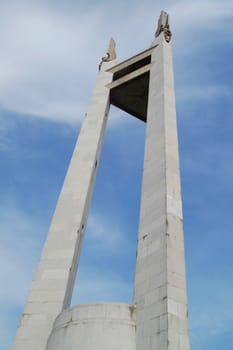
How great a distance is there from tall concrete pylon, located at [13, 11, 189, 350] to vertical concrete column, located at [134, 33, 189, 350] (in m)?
0.03

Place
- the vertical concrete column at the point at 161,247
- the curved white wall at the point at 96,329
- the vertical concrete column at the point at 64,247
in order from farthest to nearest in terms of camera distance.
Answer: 1. the vertical concrete column at the point at 64,247
2. the curved white wall at the point at 96,329
3. the vertical concrete column at the point at 161,247

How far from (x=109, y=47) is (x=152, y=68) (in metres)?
6.60

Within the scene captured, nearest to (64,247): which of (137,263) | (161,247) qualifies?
(137,263)

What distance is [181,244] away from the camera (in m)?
12.8

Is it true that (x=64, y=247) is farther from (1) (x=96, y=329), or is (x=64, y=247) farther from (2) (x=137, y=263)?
(1) (x=96, y=329)

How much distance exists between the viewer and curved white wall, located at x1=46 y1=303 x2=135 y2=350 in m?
11.1

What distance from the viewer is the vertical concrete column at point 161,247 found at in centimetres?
1076

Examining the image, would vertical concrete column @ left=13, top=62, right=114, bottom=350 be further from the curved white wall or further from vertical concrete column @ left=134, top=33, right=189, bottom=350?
vertical concrete column @ left=134, top=33, right=189, bottom=350

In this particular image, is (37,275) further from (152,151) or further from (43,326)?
(152,151)

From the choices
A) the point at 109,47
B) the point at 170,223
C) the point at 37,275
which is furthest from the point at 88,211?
the point at 109,47

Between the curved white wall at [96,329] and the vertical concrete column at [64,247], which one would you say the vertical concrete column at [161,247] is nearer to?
the curved white wall at [96,329]

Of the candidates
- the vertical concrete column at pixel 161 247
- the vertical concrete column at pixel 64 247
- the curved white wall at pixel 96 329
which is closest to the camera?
the vertical concrete column at pixel 161 247

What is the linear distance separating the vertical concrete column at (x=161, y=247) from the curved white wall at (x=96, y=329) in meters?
0.34

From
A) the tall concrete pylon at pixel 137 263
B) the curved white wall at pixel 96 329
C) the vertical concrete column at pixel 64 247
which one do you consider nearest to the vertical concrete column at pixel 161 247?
the tall concrete pylon at pixel 137 263
